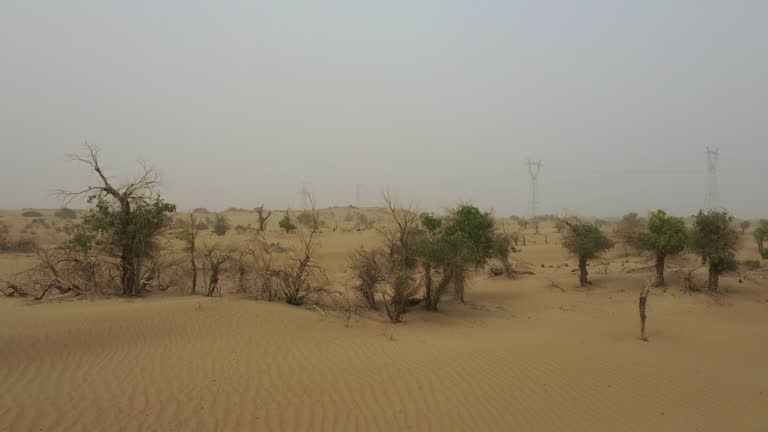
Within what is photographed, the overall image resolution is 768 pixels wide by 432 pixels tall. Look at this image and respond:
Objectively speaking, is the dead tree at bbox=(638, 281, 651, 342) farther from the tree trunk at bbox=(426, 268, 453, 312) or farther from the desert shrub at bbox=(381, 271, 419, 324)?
the desert shrub at bbox=(381, 271, 419, 324)

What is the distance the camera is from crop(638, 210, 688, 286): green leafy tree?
617 inches

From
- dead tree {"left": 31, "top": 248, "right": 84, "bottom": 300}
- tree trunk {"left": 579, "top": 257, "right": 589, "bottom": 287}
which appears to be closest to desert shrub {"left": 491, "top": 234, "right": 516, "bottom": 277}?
tree trunk {"left": 579, "top": 257, "right": 589, "bottom": 287}

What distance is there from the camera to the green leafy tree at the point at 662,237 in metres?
15.7

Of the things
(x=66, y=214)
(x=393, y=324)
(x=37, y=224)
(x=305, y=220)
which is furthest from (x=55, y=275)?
(x=66, y=214)

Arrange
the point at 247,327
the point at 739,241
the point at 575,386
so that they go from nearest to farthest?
1. the point at 575,386
2. the point at 247,327
3. the point at 739,241

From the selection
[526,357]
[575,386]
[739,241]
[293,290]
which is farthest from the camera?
[739,241]

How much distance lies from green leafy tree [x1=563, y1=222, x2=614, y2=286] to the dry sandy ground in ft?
14.1

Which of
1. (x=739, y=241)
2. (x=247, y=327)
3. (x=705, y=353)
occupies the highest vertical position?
(x=739, y=241)

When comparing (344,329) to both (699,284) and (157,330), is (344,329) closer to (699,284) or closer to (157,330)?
(157,330)

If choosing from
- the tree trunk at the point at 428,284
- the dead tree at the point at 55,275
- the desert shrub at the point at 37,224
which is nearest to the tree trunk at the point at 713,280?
the tree trunk at the point at 428,284

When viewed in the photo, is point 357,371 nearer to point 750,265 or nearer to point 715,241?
point 715,241

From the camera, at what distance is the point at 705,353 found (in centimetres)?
1024

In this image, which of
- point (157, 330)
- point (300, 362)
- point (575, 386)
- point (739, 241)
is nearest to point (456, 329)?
point (575, 386)

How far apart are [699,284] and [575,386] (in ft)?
37.2
